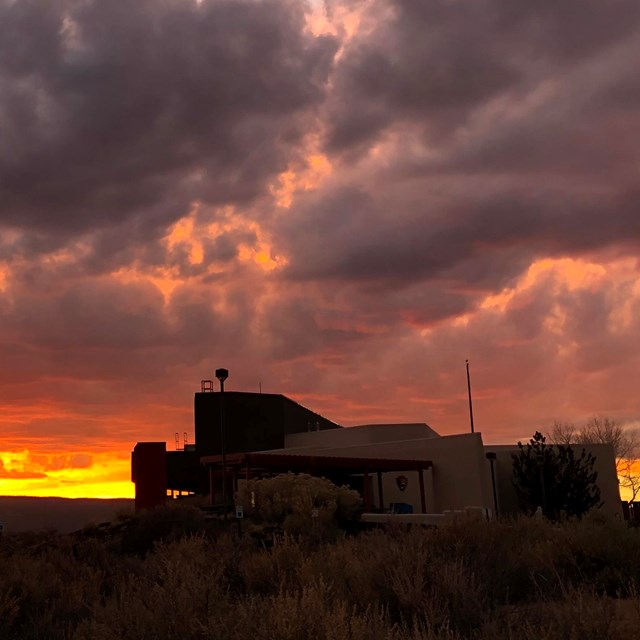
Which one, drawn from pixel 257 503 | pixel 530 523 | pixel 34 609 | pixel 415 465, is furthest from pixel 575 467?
pixel 34 609

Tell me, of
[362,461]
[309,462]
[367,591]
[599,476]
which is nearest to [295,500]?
[309,462]

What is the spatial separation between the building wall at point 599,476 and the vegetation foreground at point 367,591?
104 feet

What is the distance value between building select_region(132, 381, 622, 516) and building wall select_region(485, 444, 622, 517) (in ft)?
0.20

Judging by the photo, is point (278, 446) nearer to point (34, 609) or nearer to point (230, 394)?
point (230, 394)

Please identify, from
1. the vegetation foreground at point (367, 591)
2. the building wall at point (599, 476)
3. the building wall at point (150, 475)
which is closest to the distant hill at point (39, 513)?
the building wall at point (150, 475)

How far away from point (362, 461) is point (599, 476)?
17593mm

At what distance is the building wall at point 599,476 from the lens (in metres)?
48.8

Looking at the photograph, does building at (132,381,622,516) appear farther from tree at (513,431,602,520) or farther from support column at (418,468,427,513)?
tree at (513,431,602,520)

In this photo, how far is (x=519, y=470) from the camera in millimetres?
43000

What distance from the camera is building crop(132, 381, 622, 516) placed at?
143 ft

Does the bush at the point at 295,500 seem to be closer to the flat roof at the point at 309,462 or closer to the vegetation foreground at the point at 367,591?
the flat roof at the point at 309,462

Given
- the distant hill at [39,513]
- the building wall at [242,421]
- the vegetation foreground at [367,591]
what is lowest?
the distant hill at [39,513]

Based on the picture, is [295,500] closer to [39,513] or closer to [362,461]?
[362,461]

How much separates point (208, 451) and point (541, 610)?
5621 centimetres
